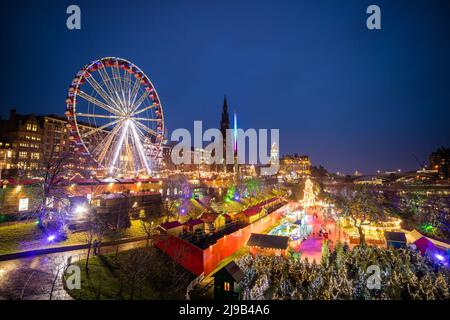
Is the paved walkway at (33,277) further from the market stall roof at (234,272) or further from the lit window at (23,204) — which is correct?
the lit window at (23,204)

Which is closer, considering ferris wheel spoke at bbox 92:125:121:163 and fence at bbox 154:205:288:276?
fence at bbox 154:205:288:276

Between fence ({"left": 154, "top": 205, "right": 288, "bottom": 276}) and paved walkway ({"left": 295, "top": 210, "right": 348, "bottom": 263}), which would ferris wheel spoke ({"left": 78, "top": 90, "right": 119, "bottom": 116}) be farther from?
paved walkway ({"left": 295, "top": 210, "right": 348, "bottom": 263})

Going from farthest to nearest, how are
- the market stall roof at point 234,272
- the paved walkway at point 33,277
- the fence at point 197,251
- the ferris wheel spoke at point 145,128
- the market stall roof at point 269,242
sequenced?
the ferris wheel spoke at point 145,128, the market stall roof at point 269,242, the fence at point 197,251, the market stall roof at point 234,272, the paved walkway at point 33,277

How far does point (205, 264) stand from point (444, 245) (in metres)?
25.1

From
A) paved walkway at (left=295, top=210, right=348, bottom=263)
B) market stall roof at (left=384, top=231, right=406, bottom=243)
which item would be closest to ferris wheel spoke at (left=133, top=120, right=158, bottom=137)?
paved walkway at (left=295, top=210, right=348, bottom=263)

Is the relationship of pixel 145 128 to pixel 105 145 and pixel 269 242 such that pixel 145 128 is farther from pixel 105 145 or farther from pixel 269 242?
pixel 269 242

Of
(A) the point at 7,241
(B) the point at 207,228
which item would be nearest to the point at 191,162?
(B) the point at 207,228

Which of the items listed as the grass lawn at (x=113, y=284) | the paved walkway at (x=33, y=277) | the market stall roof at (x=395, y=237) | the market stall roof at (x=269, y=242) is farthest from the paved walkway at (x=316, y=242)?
the paved walkway at (x=33, y=277)

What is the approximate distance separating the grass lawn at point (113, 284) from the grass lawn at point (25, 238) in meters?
4.32

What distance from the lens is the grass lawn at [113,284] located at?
1498 centimetres

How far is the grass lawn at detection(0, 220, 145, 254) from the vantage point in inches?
717

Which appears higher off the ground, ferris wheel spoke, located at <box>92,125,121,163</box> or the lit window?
ferris wheel spoke, located at <box>92,125,121,163</box>

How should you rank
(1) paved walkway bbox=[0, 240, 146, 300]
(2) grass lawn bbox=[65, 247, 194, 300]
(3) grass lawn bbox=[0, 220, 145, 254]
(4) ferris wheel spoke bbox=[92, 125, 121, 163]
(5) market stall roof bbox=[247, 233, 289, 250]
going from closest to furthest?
(1) paved walkway bbox=[0, 240, 146, 300], (2) grass lawn bbox=[65, 247, 194, 300], (3) grass lawn bbox=[0, 220, 145, 254], (5) market stall roof bbox=[247, 233, 289, 250], (4) ferris wheel spoke bbox=[92, 125, 121, 163]

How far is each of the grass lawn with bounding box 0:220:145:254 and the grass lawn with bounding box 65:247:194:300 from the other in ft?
14.2
